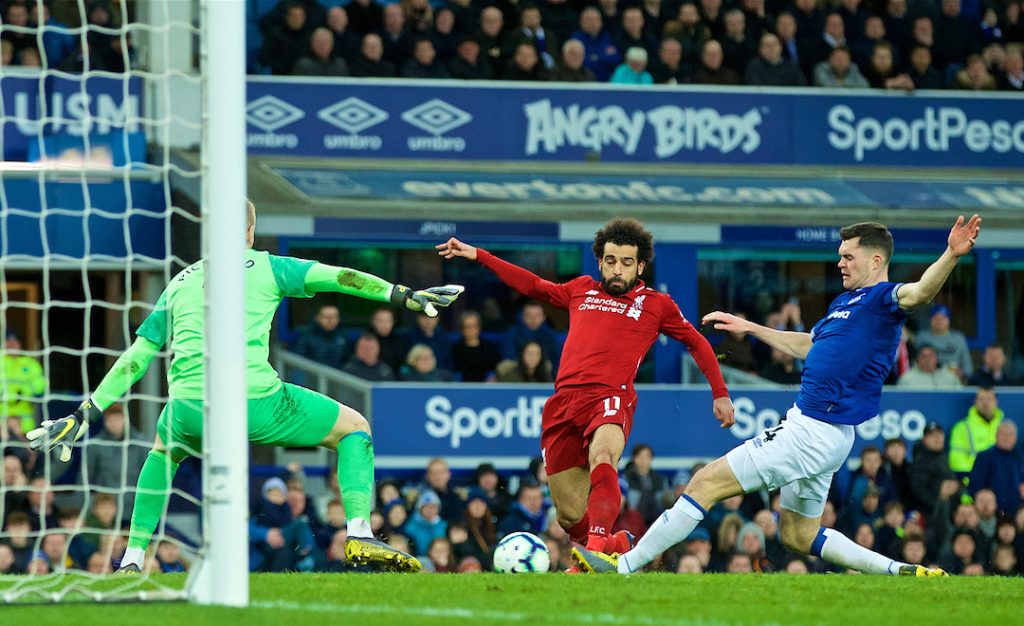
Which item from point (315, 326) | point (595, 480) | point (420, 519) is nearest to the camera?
point (595, 480)

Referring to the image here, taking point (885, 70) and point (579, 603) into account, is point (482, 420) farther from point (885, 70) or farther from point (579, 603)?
point (579, 603)

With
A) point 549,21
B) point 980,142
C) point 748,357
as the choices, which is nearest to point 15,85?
point 549,21

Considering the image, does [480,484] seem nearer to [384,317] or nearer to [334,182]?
[384,317]

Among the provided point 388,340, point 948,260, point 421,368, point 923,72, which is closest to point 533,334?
point 421,368

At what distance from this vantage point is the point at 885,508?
1513 cm

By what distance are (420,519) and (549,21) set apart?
673 centimetres

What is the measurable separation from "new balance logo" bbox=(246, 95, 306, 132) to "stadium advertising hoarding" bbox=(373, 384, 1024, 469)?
3.46 metres

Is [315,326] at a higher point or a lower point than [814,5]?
lower

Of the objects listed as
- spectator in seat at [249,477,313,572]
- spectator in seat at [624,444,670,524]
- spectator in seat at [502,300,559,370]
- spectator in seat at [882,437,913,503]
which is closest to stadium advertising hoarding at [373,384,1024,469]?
spectator in seat at [502,300,559,370]

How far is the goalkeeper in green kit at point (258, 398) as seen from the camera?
27.1 feet

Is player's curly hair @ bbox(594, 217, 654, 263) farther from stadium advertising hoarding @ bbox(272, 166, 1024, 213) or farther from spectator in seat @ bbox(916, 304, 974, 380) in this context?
spectator in seat @ bbox(916, 304, 974, 380)

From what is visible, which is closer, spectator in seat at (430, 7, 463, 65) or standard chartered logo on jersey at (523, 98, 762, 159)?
spectator in seat at (430, 7, 463, 65)

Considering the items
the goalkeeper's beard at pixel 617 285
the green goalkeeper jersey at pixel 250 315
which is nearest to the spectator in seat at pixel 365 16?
the goalkeeper's beard at pixel 617 285

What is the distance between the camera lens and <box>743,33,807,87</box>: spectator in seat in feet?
61.0
